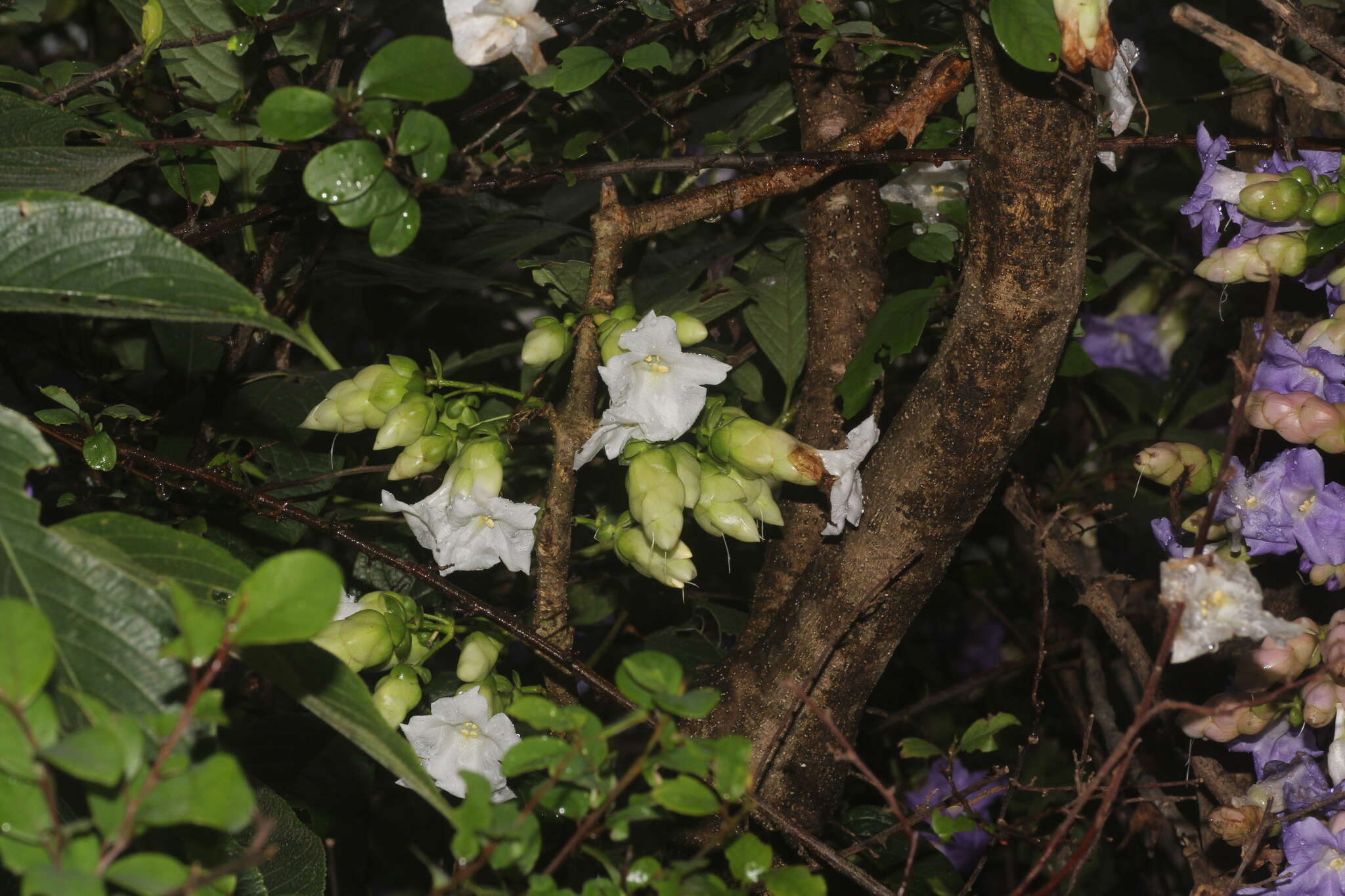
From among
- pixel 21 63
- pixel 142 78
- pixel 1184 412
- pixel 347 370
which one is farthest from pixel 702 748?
pixel 21 63

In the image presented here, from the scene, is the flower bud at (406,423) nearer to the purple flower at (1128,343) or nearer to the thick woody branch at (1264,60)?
the thick woody branch at (1264,60)

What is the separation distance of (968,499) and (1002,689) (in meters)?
1.26

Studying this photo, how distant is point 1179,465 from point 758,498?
1.38 feet

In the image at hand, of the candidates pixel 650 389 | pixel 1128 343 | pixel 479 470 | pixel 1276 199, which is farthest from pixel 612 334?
pixel 1128 343

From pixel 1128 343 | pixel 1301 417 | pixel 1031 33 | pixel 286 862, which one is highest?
pixel 1031 33

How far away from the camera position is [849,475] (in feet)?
3.05

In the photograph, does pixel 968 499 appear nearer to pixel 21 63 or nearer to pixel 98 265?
pixel 98 265

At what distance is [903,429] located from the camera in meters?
0.94

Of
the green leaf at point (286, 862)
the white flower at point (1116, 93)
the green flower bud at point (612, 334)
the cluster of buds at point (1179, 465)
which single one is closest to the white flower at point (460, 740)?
the green leaf at point (286, 862)

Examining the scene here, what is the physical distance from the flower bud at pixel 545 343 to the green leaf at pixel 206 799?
491mm

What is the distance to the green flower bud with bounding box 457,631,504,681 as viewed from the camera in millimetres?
958

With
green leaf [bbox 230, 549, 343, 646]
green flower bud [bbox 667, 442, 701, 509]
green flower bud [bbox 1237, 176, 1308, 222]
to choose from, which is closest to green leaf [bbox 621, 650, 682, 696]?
green leaf [bbox 230, 549, 343, 646]

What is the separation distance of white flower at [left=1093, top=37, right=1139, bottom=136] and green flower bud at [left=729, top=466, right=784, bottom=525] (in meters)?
0.45

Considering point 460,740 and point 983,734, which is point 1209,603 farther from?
point 460,740
